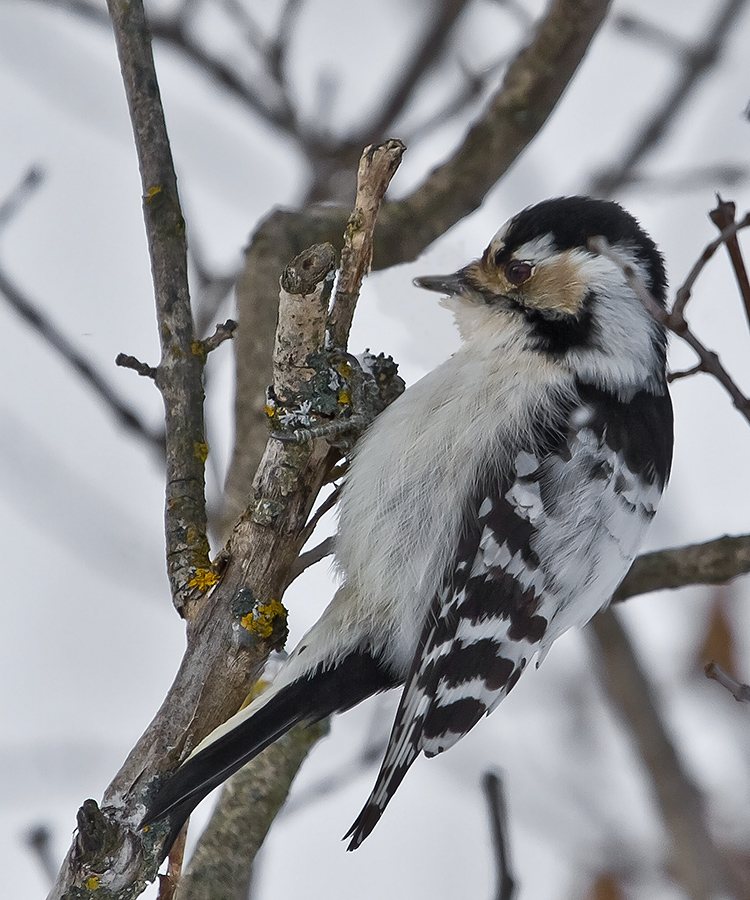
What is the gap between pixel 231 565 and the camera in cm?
195

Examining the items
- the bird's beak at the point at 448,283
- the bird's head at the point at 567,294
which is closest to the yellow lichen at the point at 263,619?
the bird's head at the point at 567,294

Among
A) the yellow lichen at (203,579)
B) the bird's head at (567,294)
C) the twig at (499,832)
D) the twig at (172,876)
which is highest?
the bird's head at (567,294)

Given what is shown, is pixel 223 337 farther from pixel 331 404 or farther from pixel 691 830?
pixel 691 830

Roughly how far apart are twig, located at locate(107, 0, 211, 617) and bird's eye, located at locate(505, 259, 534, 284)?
2.51 feet

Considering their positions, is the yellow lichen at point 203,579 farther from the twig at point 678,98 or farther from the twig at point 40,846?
the twig at point 678,98

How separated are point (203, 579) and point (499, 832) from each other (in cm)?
69

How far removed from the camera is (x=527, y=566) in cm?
217

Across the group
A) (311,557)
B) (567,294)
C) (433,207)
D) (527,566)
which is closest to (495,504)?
(527,566)

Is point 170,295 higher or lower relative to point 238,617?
higher

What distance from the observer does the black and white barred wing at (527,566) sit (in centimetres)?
212

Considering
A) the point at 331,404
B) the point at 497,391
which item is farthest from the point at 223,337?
the point at 497,391

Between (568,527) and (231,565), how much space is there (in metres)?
0.73

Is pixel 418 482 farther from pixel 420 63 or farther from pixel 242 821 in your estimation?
pixel 420 63

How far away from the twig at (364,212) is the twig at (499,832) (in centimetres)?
88
